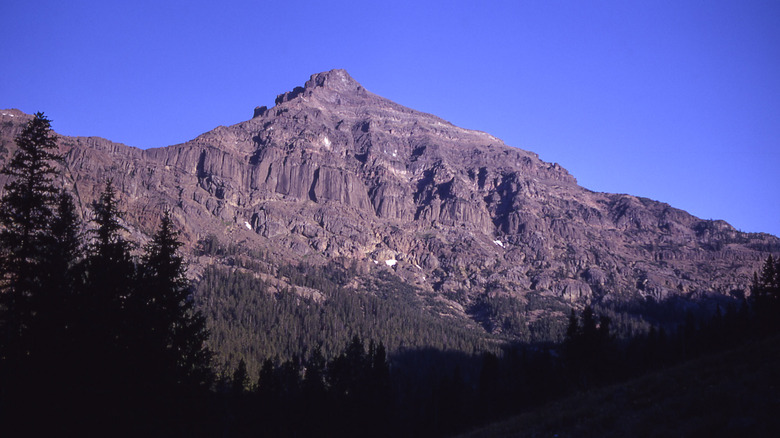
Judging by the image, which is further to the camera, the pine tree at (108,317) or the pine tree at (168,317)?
the pine tree at (168,317)

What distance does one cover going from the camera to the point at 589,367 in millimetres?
66125

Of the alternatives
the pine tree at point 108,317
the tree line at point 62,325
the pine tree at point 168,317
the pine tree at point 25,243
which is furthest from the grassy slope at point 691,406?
the pine tree at point 25,243

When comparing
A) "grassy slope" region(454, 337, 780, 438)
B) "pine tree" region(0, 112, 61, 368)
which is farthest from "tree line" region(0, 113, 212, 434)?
"grassy slope" region(454, 337, 780, 438)

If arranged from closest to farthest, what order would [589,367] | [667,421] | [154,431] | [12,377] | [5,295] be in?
[667,421], [12,377], [5,295], [154,431], [589,367]

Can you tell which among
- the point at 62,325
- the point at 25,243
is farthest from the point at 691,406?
the point at 25,243

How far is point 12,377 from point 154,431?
7171 mm

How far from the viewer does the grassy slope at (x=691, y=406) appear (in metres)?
15.4

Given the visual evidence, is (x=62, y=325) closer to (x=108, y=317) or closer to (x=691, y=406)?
(x=108, y=317)

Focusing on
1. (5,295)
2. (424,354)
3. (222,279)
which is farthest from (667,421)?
(222,279)

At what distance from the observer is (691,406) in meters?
17.9

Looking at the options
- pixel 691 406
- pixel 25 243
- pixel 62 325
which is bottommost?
pixel 691 406

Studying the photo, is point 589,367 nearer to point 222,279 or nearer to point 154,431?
point 154,431

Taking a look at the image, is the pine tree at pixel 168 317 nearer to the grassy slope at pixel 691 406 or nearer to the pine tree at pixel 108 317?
the pine tree at pixel 108 317

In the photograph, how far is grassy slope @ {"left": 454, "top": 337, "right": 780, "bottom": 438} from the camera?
15422 millimetres
